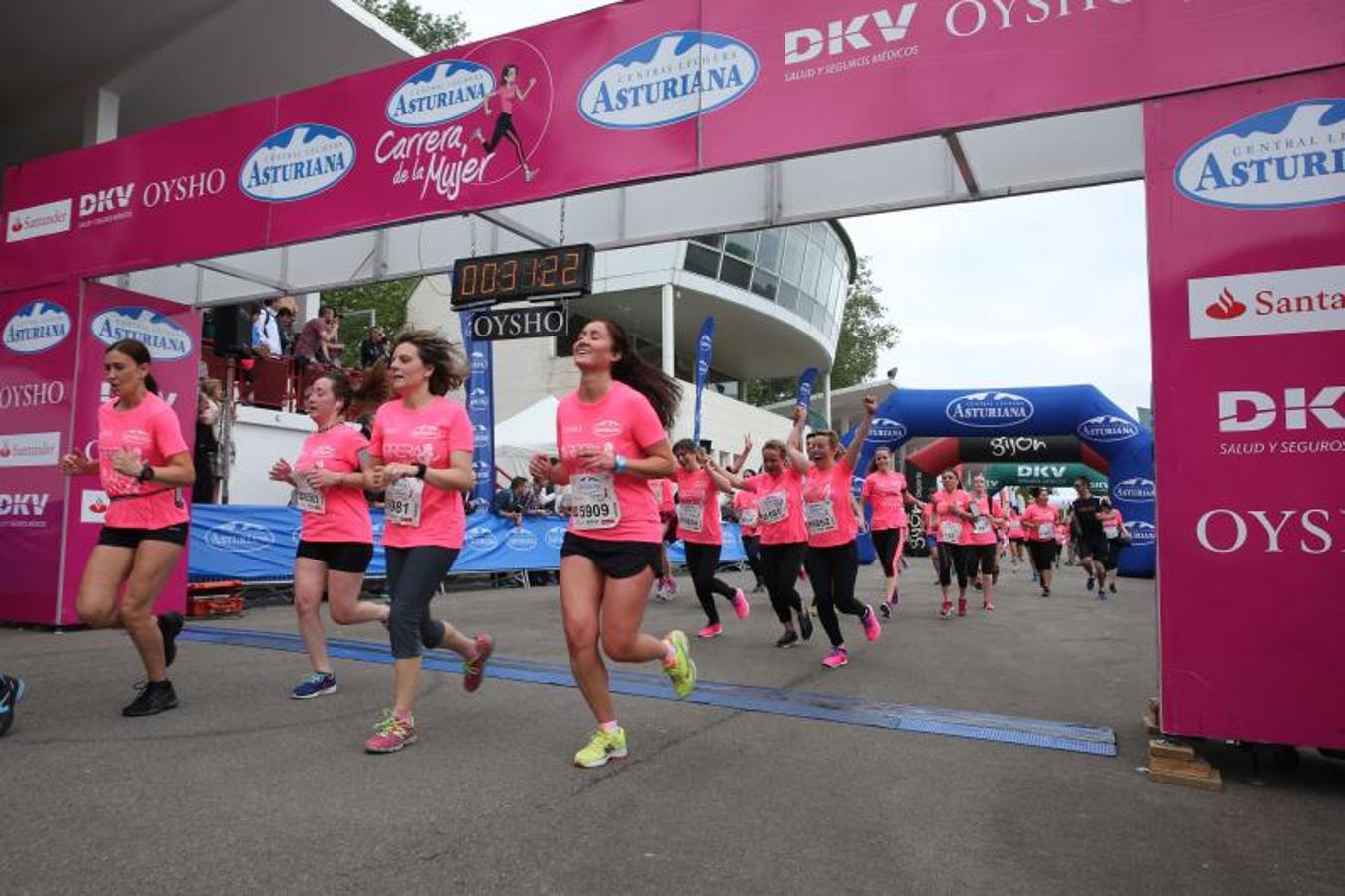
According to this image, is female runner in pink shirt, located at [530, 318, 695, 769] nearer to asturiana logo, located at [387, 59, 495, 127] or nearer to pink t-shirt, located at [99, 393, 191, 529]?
pink t-shirt, located at [99, 393, 191, 529]

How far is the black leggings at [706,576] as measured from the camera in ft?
27.9

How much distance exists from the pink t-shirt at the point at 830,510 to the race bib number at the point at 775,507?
7.3 inches

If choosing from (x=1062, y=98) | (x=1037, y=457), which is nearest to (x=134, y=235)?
(x=1062, y=98)

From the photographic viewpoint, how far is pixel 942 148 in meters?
6.36

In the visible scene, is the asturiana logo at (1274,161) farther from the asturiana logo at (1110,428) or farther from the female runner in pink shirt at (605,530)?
the asturiana logo at (1110,428)

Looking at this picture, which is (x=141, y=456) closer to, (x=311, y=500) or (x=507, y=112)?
(x=311, y=500)

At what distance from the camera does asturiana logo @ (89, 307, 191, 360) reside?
8312 millimetres

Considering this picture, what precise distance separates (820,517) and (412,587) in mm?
3877

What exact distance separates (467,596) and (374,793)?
9.21 m

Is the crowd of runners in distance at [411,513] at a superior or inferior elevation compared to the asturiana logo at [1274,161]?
inferior

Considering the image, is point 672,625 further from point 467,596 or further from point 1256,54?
point 1256,54

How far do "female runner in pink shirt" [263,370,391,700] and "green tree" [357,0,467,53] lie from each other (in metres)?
34.1

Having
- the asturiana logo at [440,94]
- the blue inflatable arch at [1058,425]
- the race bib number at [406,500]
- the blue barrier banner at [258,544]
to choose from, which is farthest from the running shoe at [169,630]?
the blue inflatable arch at [1058,425]

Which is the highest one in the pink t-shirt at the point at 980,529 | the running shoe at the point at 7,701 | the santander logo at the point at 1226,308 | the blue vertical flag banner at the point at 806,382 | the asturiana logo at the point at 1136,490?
the blue vertical flag banner at the point at 806,382
